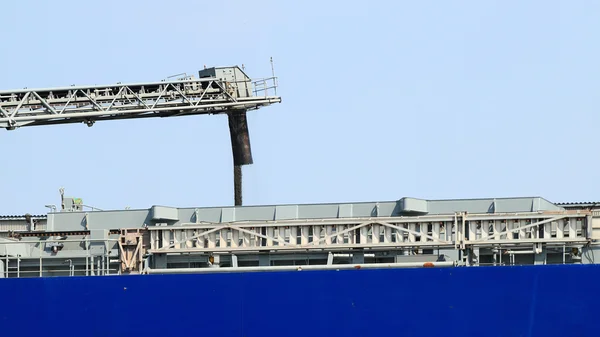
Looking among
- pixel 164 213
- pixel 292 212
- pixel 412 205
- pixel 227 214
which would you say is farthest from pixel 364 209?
pixel 164 213

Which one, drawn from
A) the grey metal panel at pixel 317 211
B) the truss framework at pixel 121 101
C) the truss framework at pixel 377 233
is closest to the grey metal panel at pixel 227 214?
the grey metal panel at pixel 317 211

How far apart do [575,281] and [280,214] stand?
930 cm

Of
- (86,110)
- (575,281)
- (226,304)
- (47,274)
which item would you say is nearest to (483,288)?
(575,281)

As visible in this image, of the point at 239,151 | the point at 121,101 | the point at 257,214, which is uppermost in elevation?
the point at 121,101

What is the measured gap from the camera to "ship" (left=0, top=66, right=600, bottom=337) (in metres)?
16.5

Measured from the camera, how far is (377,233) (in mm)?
20188

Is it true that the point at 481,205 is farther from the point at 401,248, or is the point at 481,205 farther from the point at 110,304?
the point at 110,304

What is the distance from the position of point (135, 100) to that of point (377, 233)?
38.6ft

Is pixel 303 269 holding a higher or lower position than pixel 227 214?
lower

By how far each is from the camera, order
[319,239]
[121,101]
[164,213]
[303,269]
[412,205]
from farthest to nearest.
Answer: [121,101], [164,213], [412,205], [319,239], [303,269]

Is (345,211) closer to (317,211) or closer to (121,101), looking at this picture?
(317,211)

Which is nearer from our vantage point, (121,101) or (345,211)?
(345,211)

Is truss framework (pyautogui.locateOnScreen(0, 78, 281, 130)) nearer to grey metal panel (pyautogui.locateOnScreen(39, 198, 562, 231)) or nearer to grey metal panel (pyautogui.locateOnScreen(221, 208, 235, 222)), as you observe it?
grey metal panel (pyautogui.locateOnScreen(39, 198, 562, 231))

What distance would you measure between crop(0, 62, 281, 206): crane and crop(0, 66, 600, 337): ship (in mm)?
148
